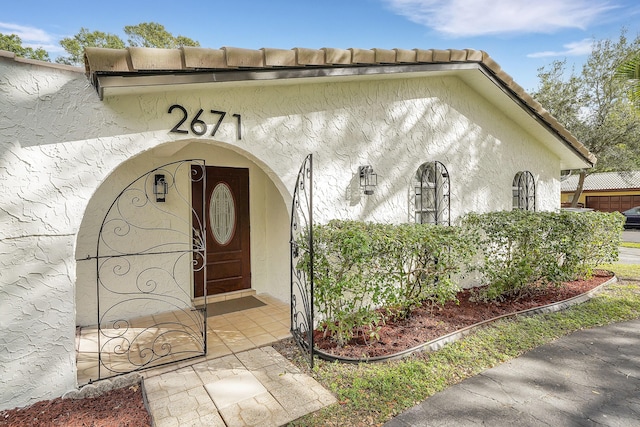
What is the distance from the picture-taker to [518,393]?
12.9ft

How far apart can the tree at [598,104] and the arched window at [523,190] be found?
13.0 meters

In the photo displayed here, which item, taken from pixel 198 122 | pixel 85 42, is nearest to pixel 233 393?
pixel 198 122

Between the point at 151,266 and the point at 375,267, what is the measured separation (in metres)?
4.56

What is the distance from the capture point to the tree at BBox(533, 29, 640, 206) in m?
18.2

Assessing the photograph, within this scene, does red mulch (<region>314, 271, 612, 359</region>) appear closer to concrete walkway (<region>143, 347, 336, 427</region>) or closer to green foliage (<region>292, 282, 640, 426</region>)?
green foliage (<region>292, 282, 640, 426</region>)

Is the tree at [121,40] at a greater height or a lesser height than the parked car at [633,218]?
greater

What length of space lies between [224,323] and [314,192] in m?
3.05

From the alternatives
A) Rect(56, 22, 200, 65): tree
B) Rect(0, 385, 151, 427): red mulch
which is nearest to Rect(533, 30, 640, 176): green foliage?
Rect(0, 385, 151, 427): red mulch

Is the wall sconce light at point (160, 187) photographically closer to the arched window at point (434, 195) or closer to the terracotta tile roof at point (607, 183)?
the arched window at point (434, 195)

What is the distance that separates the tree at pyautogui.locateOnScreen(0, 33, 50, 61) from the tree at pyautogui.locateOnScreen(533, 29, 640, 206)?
3482cm

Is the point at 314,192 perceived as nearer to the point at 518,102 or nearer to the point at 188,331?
the point at 188,331

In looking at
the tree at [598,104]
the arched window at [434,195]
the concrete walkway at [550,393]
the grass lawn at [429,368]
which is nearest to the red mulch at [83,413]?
the grass lawn at [429,368]

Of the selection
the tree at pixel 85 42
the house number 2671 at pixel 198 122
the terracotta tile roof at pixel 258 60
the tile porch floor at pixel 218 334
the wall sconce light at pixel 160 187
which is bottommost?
the tile porch floor at pixel 218 334

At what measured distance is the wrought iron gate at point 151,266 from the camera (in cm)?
572
